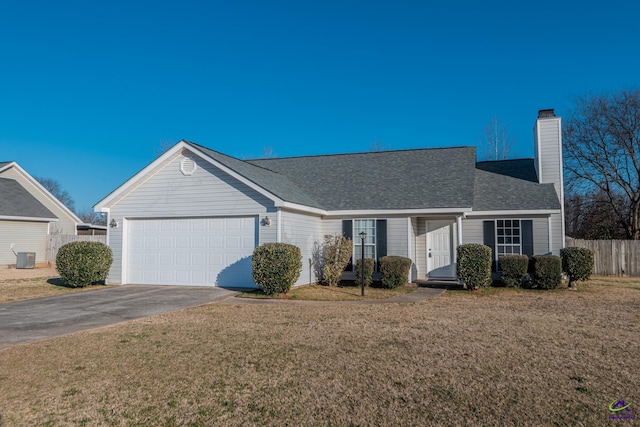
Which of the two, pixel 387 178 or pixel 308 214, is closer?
pixel 308 214

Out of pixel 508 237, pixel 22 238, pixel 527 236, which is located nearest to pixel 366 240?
pixel 508 237

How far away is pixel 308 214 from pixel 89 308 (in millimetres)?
7242

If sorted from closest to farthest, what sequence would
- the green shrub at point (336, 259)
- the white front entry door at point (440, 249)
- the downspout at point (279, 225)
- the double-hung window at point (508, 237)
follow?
the downspout at point (279, 225), the green shrub at point (336, 259), the double-hung window at point (508, 237), the white front entry door at point (440, 249)

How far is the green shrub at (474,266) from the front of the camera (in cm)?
1339

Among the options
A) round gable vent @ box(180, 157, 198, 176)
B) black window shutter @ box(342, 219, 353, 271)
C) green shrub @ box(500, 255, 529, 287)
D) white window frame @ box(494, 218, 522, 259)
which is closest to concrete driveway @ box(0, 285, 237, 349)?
round gable vent @ box(180, 157, 198, 176)

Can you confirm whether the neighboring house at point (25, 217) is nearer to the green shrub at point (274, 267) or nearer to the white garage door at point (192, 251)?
the white garage door at point (192, 251)

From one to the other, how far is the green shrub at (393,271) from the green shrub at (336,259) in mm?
1396

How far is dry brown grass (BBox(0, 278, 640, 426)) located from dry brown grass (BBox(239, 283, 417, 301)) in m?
2.97

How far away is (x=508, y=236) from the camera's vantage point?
51.6 feet

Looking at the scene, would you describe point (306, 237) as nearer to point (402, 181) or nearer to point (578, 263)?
point (402, 181)

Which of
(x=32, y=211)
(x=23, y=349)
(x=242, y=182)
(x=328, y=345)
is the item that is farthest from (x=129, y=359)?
(x=32, y=211)

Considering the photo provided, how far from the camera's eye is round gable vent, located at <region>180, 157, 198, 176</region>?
47.2 ft

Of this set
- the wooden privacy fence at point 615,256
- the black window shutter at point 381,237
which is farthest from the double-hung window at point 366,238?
the wooden privacy fence at point 615,256

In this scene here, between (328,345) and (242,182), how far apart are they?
26.2 feet
